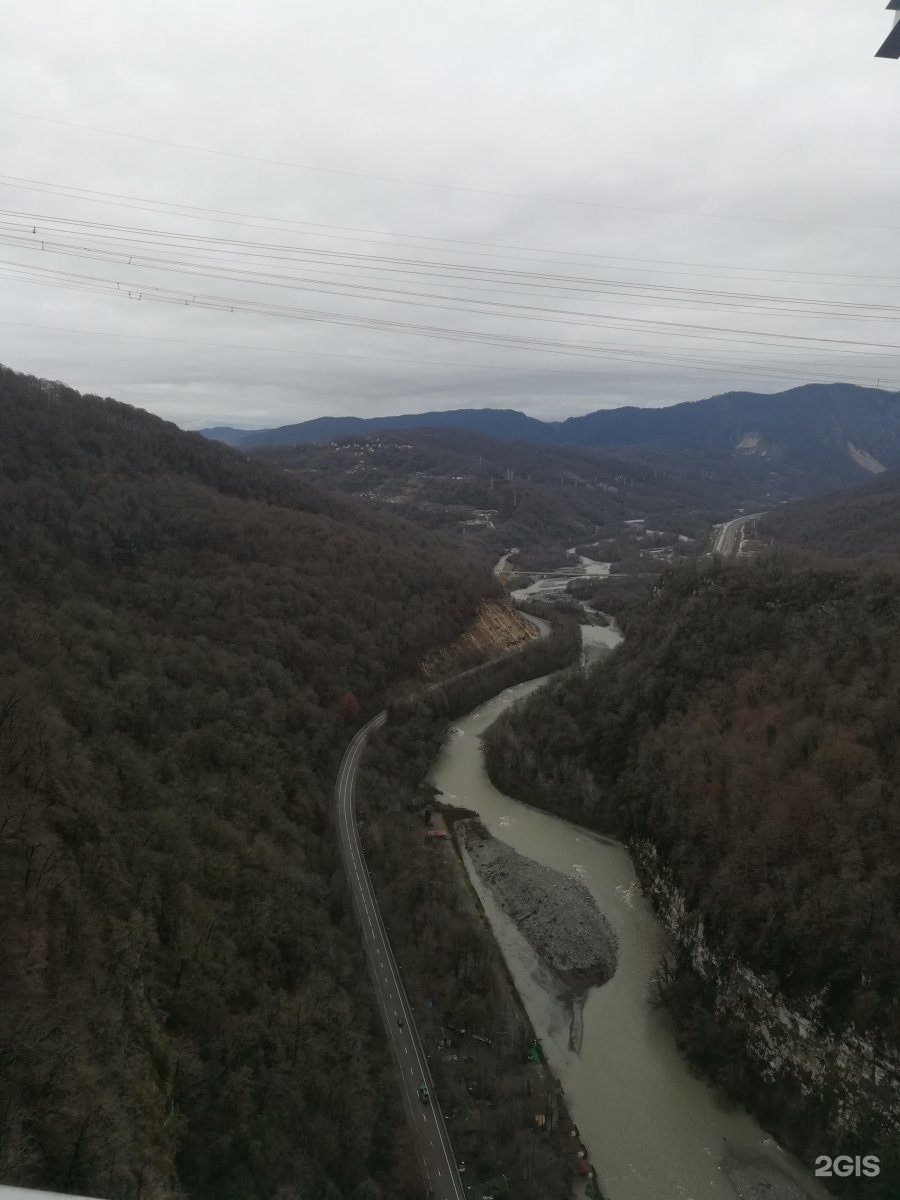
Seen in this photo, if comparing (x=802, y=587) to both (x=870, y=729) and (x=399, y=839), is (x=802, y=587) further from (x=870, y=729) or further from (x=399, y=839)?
(x=399, y=839)

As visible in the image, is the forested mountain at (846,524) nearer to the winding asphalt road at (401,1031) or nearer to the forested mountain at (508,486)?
the forested mountain at (508,486)

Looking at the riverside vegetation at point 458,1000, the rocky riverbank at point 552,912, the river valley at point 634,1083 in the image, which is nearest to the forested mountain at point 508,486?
the riverside vegetation at point 458,1000

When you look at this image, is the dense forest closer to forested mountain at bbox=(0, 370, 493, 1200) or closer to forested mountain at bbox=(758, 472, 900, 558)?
forested mountain at bbox=(0, 370, 493, 1200)

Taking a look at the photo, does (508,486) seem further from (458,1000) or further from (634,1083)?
(634,1083)

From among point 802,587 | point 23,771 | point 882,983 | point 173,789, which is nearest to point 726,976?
point 882,983

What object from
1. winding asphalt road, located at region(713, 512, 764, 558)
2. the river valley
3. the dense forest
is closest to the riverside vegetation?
the river valley

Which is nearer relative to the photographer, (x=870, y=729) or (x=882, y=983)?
(x=882, y=983)
